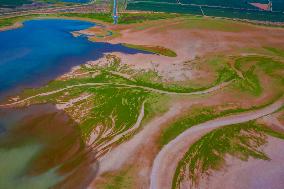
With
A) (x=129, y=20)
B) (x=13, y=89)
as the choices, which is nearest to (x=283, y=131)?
(x=13, y=89)

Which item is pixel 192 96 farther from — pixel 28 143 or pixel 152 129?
pixel 28 143

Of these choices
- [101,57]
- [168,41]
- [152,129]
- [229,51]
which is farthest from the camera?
[168,41]

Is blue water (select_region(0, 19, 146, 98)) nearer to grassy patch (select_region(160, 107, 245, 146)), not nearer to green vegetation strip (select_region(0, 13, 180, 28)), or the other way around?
green vegetation strip (select_region(0, 13, 180, 28))

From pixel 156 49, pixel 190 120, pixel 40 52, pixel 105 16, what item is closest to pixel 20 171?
pixel 190 120

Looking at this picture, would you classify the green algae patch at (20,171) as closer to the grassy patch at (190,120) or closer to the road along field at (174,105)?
the road along field at (174,105)

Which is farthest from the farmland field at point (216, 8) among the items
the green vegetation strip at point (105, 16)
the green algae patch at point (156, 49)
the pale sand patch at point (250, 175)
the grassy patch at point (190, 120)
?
the pale sand patch at point (250, 175)

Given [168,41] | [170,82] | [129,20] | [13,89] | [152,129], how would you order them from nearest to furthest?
[152,129], [13,89], [170,82], [168,41], [129,20]

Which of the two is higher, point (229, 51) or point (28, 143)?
point (229, 51)

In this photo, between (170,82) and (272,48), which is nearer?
(170,82)
